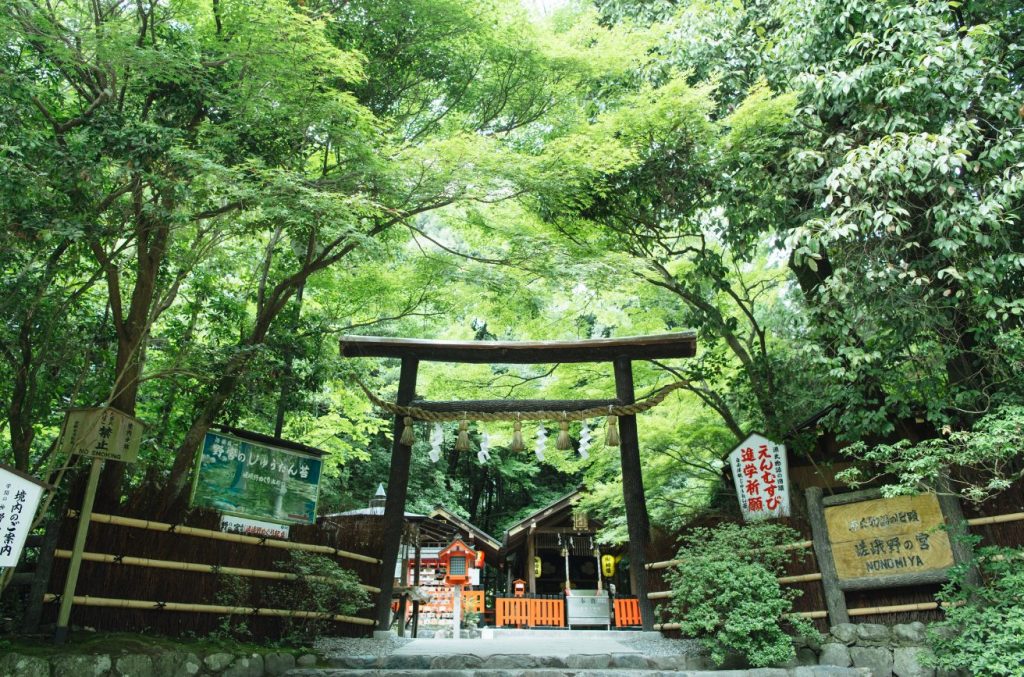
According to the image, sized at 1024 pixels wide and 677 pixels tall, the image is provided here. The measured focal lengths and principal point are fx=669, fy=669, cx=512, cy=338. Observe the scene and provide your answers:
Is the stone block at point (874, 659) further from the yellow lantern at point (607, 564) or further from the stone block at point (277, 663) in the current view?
the yellow lantern at point (607, 564)

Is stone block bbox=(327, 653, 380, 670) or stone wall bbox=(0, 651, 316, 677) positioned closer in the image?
stone wall bbox=(0, 651, 316, 677)

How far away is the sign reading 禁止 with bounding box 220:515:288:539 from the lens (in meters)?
8.05

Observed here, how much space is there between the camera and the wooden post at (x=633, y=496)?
8822 mm

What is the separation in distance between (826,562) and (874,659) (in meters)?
1.05

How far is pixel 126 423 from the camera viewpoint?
22.5 ft

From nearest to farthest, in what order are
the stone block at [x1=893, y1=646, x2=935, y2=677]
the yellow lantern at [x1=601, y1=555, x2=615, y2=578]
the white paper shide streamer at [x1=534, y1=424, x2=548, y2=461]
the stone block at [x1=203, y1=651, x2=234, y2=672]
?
the stone block at [x1=203, y1=651, x2=234, y2=672]
the stone block at [x1=893, y1=646, x2=935, y2=677]
the white paper shide streamer at [x1=534, y1=424, x2=548, y2=461]
the yellow lantern at [x1=601, y1=555, x2=615, y2=578]

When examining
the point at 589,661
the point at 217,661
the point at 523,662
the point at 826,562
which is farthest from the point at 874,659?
the point at 217,661

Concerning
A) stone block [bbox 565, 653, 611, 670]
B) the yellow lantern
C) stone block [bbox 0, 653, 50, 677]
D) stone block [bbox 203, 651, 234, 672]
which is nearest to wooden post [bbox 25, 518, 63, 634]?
stone block [bbox 0, 653, 50, 677]

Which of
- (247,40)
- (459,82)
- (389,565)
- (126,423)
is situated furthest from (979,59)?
(126,423)

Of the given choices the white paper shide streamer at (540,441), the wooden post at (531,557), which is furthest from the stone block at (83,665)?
the wooden post at (531,557)

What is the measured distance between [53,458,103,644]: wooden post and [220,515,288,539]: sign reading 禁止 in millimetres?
1821

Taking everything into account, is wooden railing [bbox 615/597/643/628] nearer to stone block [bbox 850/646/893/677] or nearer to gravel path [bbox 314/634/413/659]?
gravel path [bbox 314/634/413/659]

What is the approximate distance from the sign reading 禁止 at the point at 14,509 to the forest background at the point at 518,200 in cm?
125

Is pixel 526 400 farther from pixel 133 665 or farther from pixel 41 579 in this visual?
pixel 41 579
